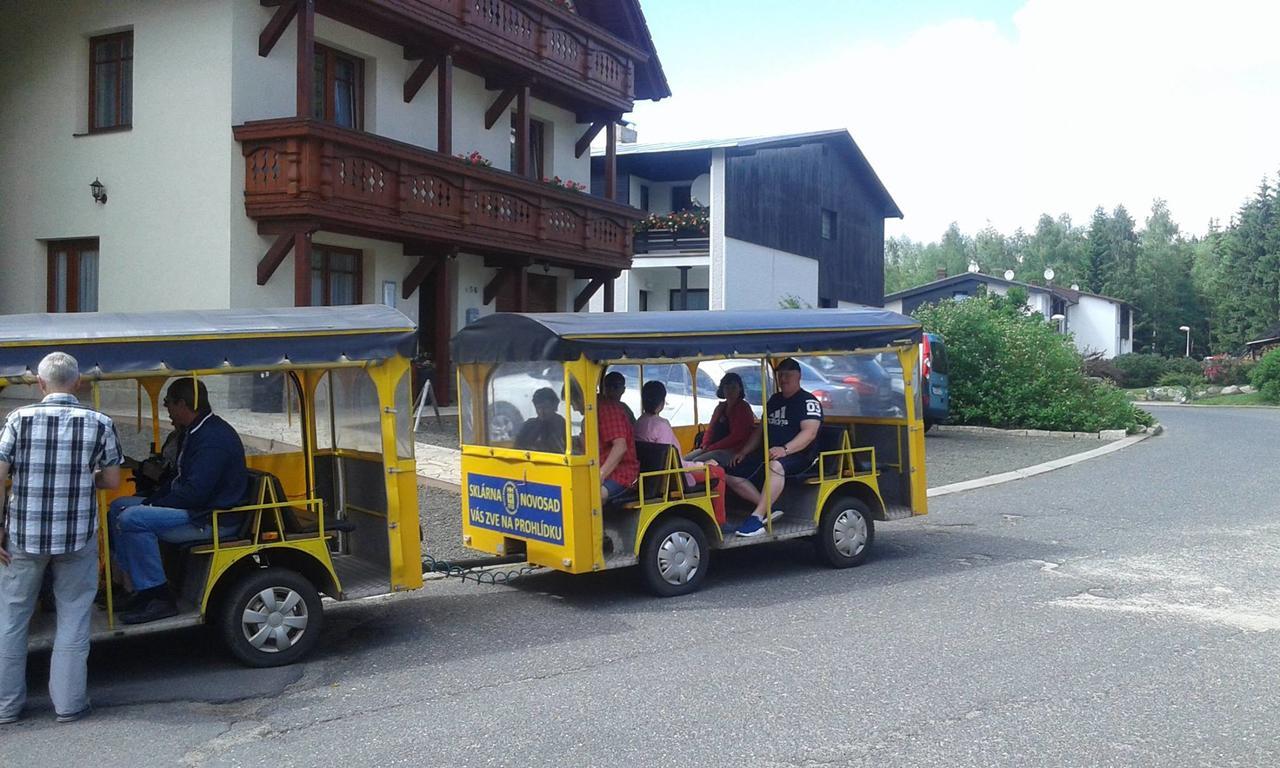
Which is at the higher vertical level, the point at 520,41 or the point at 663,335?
the point at 520,41

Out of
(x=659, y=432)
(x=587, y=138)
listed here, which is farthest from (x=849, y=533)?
(x=587, y=138)

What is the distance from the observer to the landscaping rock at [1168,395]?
48584 mm

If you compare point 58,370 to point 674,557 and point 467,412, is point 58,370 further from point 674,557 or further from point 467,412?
point 674,557

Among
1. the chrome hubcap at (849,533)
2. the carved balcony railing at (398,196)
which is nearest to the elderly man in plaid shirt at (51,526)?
the chrome hubcap at (849,533)

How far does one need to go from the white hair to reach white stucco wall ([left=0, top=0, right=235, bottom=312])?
35.7 feet

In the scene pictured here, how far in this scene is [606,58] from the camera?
24609 mm

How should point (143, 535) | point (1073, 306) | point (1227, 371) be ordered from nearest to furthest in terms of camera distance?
point (143, 535) → point (1227, 371) → point (1073, 306)

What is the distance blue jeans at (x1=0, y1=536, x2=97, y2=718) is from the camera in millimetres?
5953

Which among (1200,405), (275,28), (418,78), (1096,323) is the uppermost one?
(418,78)

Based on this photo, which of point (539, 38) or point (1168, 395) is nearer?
point (539, 38)

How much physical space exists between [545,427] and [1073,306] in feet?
233

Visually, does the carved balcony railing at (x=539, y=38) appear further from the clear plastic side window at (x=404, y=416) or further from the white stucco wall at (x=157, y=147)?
the clear plastic side window at (x=404, y=416)

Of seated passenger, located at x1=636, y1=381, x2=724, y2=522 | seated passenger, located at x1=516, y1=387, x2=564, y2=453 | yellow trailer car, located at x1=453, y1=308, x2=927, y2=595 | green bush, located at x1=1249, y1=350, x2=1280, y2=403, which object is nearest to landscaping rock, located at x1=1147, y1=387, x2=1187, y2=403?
green bush, located at x1=1249, y1=350, x2=1280, y2=403

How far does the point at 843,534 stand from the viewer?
993 centimetres
